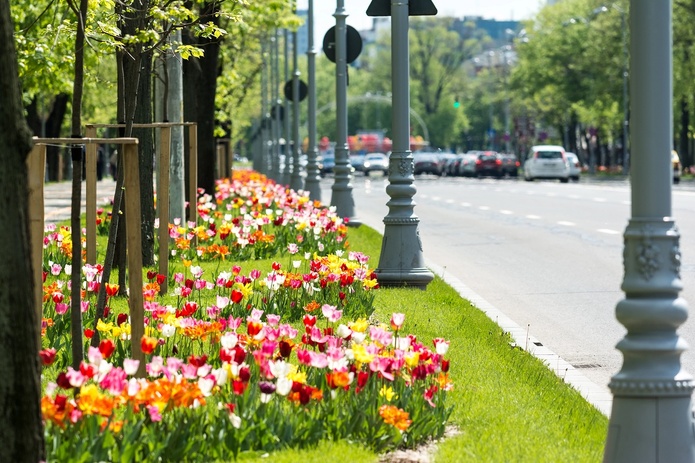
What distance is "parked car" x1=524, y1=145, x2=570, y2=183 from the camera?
220ft

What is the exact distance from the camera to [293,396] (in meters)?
6.14

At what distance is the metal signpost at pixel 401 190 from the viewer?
1359 cm

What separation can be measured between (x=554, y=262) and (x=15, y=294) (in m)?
14.0

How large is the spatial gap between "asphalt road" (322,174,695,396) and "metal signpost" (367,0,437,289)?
0.88 meters

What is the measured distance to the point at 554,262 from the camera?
1877 cm

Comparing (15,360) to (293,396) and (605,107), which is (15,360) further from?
(605,107)

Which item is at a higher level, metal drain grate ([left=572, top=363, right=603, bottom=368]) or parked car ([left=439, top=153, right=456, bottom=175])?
parked car ([left=439, top=153, right=456, bottom=175])

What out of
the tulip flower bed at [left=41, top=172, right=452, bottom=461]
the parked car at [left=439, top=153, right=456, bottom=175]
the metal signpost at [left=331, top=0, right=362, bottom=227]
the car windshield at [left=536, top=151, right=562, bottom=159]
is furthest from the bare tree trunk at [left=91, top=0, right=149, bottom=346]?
the parked car at [left=439, top=153, right=456, bottom=175]

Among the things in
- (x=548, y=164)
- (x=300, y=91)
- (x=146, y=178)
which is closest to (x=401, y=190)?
(x=146, y=178)

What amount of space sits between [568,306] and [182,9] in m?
5.21

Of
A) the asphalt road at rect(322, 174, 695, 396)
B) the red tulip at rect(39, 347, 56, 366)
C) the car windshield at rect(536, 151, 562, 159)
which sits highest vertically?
the car windshield at rect(536, 151, 562, 159)

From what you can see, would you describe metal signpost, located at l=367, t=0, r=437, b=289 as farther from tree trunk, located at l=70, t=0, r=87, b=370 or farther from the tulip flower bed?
tree trunk, located at l=70, t=0, r=87, b=370

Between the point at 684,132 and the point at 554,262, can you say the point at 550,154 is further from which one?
the point at 554,262

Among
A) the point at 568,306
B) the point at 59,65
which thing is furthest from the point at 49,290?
the point at 59,65
